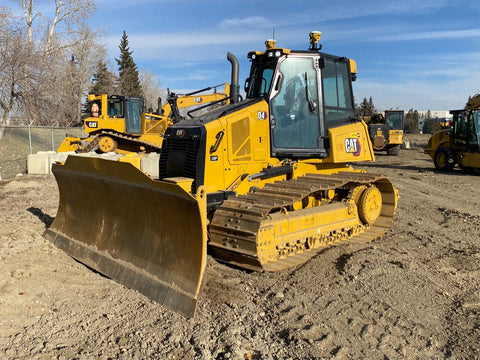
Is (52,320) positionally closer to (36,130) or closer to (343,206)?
(343,206)

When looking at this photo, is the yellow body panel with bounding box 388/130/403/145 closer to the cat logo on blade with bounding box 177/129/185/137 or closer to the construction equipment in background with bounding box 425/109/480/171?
the construction equipment in background with bounding box 425/109/480/171

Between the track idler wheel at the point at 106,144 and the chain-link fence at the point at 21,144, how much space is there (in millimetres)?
2867

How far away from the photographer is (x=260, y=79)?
6191 mm

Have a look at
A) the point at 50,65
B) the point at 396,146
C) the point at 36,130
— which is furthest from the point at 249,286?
the point at 50,65

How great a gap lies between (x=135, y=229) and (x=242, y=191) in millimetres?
1465

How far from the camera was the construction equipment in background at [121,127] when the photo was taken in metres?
19.1

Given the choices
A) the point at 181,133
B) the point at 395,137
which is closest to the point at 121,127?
the point at 181,133

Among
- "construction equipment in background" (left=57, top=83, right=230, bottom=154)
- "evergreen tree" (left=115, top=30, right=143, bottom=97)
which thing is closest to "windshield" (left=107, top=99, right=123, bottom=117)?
"construction equipment in background" (left=57, top=83, right=230, bottom=154)

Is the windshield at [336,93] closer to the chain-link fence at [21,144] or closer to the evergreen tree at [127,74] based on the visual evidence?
the chain-link fence at [21,144]

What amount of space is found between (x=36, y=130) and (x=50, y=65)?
290 inches

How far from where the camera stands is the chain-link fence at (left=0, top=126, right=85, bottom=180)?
51.2 feet

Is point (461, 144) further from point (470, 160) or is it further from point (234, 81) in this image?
point (234, 81)

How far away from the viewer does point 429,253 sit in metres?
5.99

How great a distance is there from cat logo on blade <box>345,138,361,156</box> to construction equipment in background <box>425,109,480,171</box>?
38.8ft
